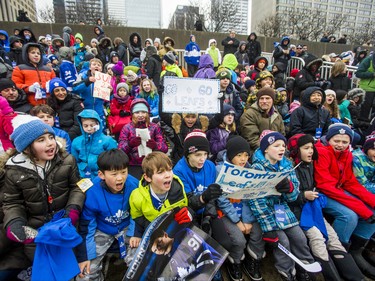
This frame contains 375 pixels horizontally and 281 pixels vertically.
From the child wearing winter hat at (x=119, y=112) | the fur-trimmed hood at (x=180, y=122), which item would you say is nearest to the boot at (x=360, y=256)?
the fur-trimmed hood at (x=180, y=122)

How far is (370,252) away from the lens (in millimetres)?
3104

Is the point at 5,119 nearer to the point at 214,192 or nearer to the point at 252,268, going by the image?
the point at 214,192

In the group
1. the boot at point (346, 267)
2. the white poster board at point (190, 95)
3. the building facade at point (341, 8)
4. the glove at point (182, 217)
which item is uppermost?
the building facade at point (341, 8)

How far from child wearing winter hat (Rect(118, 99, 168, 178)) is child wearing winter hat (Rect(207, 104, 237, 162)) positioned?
2.60ft

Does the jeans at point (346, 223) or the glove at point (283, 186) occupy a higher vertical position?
the glove at point (283, 186)

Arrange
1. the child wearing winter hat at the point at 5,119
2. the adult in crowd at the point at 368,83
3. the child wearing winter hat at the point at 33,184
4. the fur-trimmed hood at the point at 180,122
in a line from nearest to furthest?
the child wearing winter hat at the point at 33,184 → the child wearing winter hat at the point at 5,119 → the fur-trimmed hood at the point at 180,122 → the adult in crowd at the point at 368,83

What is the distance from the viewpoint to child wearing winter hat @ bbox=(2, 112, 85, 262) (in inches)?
87.9

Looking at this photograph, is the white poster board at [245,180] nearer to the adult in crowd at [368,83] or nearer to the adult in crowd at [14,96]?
the adult in crowd at [14,96]

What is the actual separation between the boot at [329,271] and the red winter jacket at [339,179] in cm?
77

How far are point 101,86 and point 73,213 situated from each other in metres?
3.20

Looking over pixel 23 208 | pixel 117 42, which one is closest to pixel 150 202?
pixel 23 208

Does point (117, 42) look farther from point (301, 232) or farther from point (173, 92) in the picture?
point (301, 232)

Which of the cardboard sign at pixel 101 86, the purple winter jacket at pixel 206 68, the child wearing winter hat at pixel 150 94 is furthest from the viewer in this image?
the purple winter jacket at pixel 206 68

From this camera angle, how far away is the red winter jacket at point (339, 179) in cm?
304
